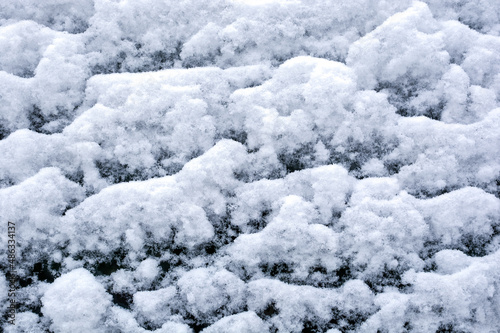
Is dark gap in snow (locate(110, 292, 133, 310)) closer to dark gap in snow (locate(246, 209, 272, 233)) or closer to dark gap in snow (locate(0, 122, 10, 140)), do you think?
dark gap in snow (locate(246, 209, 272, 233))

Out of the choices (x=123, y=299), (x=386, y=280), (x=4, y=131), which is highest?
(x=4, y=131)

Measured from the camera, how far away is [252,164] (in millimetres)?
1120

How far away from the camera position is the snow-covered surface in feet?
3.02

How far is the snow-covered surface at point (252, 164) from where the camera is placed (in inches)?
36.3

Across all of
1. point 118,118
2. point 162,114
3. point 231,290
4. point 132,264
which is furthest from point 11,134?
point 231,290

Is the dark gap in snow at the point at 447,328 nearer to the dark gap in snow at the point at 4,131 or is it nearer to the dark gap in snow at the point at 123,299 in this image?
the dark gap in snow at the point at 123,299

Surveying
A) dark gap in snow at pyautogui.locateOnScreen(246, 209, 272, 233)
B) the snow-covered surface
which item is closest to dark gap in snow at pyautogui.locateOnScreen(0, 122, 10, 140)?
the snow-covered surface

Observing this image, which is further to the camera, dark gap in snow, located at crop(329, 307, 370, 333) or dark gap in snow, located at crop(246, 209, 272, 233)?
dark gap in snow, located at crop(246, 209, 272, 233)

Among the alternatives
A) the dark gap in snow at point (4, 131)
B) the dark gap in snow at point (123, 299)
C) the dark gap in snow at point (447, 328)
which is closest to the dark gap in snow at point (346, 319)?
the dark gap in snow at point (447, 328)

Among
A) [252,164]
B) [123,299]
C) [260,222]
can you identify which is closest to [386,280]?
[260,222]

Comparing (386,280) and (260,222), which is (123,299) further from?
(386,280)

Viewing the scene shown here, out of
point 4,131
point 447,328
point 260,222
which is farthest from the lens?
point 4,131

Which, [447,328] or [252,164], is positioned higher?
[252,164]

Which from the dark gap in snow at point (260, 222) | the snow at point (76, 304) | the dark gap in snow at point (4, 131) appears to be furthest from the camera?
the dark gap in snow at point (4, 131)
